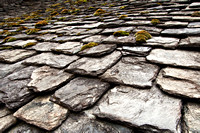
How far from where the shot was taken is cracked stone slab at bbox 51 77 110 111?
1.14 metres

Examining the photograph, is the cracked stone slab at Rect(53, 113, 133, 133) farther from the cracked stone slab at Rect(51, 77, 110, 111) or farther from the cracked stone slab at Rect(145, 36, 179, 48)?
the cracked stone slab at Rect(145, 36, 179, 48)

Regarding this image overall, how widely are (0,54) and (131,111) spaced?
8.22ft

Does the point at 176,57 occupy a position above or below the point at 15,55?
above

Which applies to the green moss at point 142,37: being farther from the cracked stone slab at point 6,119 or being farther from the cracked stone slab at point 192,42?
the cracked stone slab at point 6,119

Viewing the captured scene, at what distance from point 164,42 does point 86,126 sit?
4.96 ft

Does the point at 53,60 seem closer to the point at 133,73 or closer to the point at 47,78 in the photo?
the point at 47,78

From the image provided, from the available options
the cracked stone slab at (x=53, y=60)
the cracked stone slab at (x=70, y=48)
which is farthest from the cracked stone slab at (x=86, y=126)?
the cracked stone slab at (x=70, y=48)

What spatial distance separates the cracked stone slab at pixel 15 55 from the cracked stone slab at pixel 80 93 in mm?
1281

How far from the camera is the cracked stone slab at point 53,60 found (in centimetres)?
179

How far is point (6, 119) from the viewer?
1.17 meters

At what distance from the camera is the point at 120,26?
2699mm

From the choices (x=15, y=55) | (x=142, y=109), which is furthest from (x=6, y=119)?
(x=15, y=55)

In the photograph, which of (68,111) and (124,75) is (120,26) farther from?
(68,111)

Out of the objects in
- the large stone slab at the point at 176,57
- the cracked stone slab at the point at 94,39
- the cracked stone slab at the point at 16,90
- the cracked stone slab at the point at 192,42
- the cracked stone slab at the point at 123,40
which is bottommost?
the cracked stone slab at the point at 16,90
